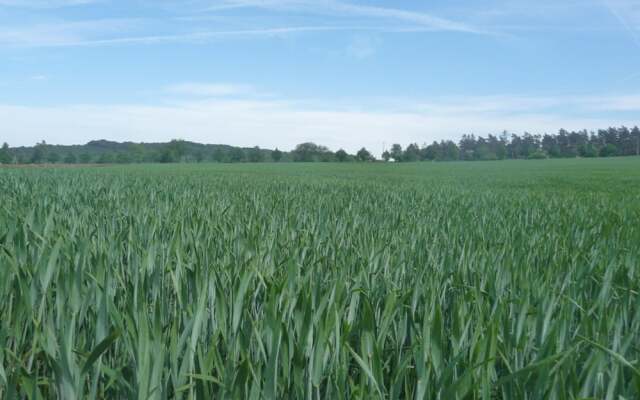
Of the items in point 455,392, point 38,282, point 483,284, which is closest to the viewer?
point 455,392

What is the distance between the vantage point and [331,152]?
371ft

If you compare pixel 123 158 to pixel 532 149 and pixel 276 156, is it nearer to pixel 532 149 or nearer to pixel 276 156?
pixel 276 156

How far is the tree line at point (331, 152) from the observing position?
10281 cm

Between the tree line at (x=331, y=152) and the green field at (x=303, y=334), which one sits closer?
Answer: the green field at (x=303, y=334)

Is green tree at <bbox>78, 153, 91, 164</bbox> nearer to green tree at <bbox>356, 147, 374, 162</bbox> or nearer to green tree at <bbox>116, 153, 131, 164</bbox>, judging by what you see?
green tree at <bbox>116, 153, 131, 164</bbox>

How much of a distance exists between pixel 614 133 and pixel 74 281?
494 ft

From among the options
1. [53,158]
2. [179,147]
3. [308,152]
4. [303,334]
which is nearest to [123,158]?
[53,158]

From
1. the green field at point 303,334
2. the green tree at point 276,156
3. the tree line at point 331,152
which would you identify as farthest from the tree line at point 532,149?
the green field at point 303,334

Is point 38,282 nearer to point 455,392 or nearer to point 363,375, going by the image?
point 363,375

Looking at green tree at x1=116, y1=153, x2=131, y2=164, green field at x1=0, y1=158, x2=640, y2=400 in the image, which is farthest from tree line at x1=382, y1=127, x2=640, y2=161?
green field at x1=0, y1=158, x2=640, y2=400

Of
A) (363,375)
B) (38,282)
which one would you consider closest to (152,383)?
(363,375)

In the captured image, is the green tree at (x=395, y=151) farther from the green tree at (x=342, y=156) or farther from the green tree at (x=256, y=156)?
the green tree at (x=256, y=156)

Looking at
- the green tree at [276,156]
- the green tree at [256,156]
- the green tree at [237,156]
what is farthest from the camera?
the green tree at [276,156]

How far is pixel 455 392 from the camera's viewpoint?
1145mm
